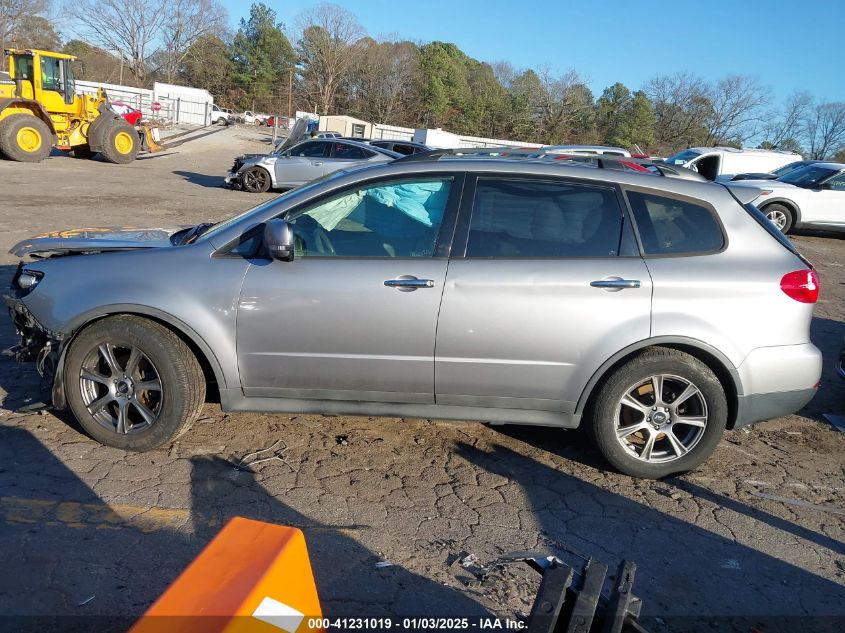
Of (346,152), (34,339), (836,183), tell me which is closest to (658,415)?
(34,339)

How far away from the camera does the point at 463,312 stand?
12.5 ft

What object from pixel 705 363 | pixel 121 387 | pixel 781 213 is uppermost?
pixel 781 213

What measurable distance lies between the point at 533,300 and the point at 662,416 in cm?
102

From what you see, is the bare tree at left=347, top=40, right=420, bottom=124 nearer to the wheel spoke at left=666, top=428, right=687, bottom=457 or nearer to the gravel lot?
the gravel lot

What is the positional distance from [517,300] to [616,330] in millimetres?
569

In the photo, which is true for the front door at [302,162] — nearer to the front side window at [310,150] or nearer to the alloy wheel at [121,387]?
the front side window at [310,150]

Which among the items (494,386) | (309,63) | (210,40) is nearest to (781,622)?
(494,386)

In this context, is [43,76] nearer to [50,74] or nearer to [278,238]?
[50,74]

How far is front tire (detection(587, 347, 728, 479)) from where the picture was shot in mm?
3857

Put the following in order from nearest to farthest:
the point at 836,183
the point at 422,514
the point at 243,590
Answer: the point at 243,590
the point at 422,514
the point at 836,183

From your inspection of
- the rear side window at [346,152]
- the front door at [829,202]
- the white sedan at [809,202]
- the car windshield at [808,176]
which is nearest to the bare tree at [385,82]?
the rear side window at [346,152]

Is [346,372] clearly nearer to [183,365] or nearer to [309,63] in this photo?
[183,365]

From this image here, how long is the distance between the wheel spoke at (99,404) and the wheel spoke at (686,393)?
323 cm

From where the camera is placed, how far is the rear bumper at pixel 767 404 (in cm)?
A: 392
